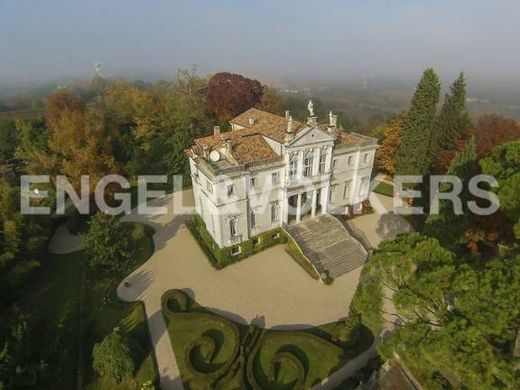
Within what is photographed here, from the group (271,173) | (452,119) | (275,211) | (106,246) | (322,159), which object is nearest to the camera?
(106,246)

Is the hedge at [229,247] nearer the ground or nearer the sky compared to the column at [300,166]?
nearer the ground

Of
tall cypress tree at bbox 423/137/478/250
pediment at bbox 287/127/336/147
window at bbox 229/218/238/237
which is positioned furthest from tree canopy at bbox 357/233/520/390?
window at bbox 229/218/238/237

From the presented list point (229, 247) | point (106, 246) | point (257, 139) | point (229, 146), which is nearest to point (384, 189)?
point (257, 139)

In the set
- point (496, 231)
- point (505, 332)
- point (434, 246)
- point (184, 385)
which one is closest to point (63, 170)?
point (184, 385)

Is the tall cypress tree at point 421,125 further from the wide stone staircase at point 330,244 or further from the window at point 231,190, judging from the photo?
the window at point 231,190

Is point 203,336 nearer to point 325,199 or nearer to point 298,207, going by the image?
point 298,207

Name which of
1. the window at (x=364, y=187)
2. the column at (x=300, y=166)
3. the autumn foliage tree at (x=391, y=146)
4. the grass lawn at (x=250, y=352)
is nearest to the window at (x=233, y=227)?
the column at (x=300, y=166)
